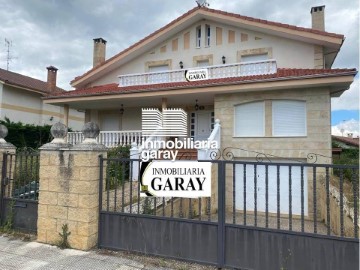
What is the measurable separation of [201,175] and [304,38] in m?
9.04

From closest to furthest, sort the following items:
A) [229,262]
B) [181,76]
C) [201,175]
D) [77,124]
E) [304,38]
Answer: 1. [229,262]
2. [201,175]
3. [304,38]
4. [181,76]
5. [77,124]

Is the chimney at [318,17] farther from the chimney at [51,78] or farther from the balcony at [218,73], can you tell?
the chimney at [51,78]

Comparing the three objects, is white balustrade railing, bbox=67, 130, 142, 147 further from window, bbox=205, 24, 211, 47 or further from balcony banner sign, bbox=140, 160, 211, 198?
balcony banner sign, bbox=140, 160, 211, 198

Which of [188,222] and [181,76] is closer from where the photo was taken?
[188,222]

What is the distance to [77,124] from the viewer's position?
79.2ft

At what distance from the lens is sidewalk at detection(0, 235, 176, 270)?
13.3 feet

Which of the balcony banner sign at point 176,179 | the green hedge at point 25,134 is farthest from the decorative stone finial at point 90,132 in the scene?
the green hedge at point 25,134

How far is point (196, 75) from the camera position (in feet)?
37.3

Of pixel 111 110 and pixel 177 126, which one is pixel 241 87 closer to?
pixel 177 126

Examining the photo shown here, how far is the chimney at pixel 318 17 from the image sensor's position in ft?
39.9

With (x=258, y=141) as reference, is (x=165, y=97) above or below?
above

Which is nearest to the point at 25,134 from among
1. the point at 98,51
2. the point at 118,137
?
the point at 98,51

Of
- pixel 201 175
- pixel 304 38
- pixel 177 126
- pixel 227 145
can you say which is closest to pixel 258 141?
pixel 227 145

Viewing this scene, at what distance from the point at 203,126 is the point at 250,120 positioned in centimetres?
310
